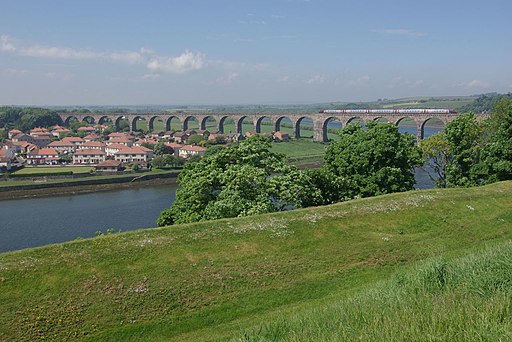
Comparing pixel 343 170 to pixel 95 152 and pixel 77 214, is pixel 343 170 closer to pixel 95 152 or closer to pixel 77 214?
pixel 77 214

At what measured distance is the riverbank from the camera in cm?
5569

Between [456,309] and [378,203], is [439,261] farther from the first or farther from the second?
[378,203]

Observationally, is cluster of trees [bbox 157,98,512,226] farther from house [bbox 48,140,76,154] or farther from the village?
house [bbox 48,140,76,154]

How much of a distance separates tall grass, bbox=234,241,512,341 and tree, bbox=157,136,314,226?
1083 cm

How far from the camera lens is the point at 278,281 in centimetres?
1437

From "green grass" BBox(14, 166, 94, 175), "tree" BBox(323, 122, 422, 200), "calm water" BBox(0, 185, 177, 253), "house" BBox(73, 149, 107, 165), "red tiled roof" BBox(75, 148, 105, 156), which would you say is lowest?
"calm water" BBox(0, 185, 177, 253)

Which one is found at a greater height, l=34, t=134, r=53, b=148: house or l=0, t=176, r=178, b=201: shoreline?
l=34, t=134, r=53, b=148: house

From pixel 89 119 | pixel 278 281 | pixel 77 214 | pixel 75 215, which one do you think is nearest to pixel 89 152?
pixel 77 214

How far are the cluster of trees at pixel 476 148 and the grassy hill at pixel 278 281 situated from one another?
837cm

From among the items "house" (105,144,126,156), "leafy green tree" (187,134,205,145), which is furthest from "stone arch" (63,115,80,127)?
"house" (105,144,126,156)

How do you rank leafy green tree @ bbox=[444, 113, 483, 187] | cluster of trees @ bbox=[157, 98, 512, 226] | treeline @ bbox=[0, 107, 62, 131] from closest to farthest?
cluster of trees @ bbox=[157, 98, 512, 226]
leafy green tree @ bbox=[444, 113, 483, 187]
treeline @ bbox=[0, 107, 62, 131]

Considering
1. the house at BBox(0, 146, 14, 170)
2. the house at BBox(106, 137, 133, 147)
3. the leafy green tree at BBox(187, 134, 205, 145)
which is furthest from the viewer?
the house at BBox(106, 137, 133, 147)

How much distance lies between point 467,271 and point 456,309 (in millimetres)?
2679

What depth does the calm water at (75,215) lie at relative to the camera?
3691 cm
